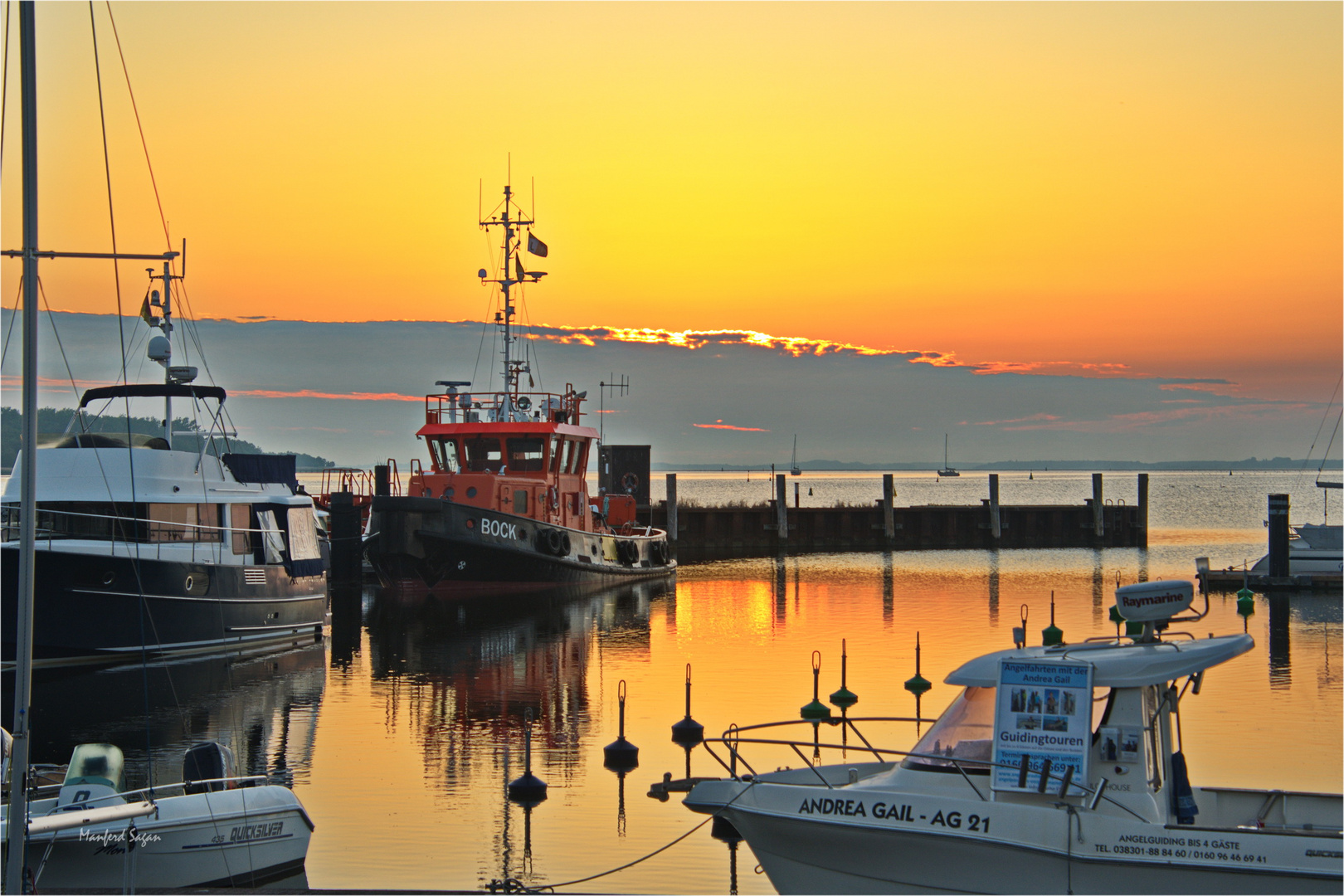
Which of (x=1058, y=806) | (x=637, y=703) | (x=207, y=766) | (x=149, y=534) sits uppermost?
(x=149, y=534)

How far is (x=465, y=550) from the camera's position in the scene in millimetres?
33906

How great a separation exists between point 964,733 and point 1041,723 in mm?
811

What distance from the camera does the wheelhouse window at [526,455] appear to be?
35.9 meters

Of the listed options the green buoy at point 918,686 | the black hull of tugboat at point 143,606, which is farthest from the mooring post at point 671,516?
the green buoy at point 918,686

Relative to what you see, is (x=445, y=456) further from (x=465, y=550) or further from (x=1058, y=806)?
(x=1058, y=806)

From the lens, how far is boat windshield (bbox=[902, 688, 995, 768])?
10.4 metres

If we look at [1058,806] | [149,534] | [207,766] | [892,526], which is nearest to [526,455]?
[149,534]

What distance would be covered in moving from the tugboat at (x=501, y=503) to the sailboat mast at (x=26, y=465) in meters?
23.7

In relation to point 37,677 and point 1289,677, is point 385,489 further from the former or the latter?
point 1289,677

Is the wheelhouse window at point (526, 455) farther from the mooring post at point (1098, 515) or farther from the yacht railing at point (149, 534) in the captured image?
the mooring post at point (1098, 515)

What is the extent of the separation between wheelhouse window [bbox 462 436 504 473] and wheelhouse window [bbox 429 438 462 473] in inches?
12.5

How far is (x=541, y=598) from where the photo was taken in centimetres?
3497

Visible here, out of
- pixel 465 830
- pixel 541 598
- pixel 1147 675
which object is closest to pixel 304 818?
pixel 465 830

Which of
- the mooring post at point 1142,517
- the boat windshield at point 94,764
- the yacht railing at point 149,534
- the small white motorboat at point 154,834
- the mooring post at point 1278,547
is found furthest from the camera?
the mooring post at point 1142,517
